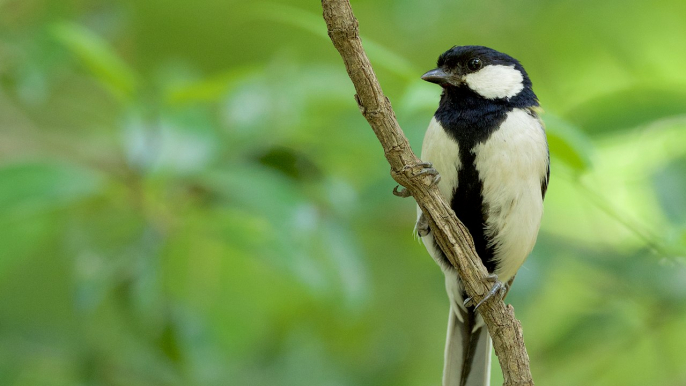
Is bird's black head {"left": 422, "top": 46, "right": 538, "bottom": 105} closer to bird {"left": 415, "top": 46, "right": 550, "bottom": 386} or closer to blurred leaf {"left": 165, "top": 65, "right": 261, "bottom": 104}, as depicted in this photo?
bird {"left": 415, "top": 46, "right": 550, "bottom": 386}

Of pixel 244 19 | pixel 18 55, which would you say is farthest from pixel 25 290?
pixel 244 19

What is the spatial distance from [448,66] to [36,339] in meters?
1.89

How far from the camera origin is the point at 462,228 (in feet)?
5.15

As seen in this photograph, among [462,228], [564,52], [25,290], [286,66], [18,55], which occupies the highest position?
[564,52]

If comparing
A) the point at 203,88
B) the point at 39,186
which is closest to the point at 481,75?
the point at 203,88

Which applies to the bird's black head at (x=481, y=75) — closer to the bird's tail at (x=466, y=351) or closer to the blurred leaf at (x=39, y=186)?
the bird's tail at (x=466, y=351)

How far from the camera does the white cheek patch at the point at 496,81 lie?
2.14 m

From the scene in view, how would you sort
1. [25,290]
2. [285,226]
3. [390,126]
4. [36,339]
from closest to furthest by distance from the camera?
[390,126]
[285,226]
[36,339]
[25,290]

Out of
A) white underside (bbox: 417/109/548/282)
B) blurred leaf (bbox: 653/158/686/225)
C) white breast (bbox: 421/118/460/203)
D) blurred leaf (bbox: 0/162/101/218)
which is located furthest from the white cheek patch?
blurred leaf (bbox: 0/162/101/218)

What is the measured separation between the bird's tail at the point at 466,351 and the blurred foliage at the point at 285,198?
331mm

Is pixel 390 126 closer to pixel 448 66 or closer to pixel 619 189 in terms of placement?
pixel 448 66

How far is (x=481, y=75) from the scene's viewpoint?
219 cm

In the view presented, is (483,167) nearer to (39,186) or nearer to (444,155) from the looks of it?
(444,155)

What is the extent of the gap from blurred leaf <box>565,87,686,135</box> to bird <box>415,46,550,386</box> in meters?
0.22
